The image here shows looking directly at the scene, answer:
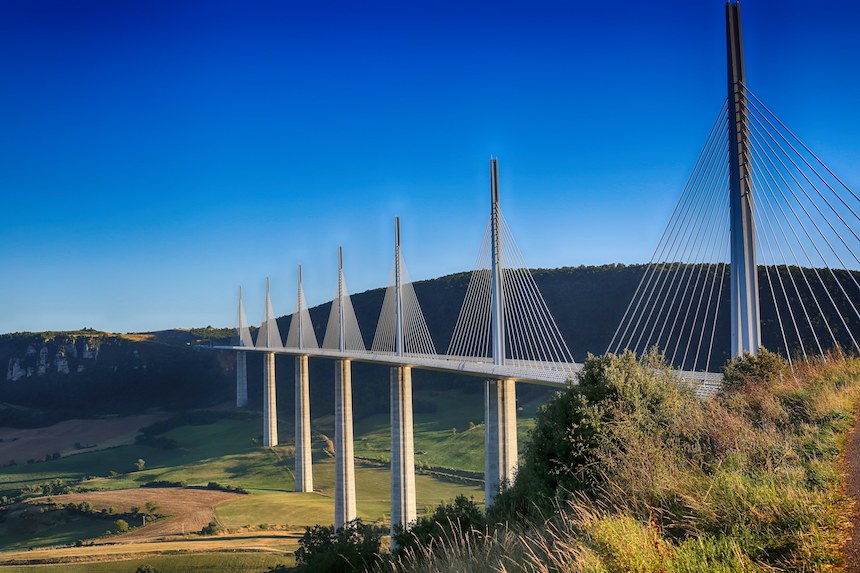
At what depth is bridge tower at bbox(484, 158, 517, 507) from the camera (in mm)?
26938

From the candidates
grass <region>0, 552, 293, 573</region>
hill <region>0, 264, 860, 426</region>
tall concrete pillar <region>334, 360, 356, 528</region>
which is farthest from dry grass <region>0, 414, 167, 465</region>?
grass <region>0, 552, 293, 573</region>

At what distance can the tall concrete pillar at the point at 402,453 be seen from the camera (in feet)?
114

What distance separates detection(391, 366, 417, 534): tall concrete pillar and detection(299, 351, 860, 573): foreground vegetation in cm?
2118

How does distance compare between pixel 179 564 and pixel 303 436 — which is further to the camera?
pixel 303 436

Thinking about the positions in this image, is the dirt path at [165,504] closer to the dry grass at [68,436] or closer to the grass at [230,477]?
the grass at [230,477]

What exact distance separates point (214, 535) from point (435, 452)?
27.7 metres

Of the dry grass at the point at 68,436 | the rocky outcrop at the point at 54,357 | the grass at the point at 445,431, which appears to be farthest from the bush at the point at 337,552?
the rocky outcrop at the point at 54,357

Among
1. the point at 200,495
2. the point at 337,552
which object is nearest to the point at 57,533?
the point at 200,495

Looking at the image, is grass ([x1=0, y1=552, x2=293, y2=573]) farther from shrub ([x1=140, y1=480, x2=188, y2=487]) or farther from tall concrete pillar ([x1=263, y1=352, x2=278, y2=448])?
tall concrete pillar ([x1=263, y1=352, x2=278, y2=448])

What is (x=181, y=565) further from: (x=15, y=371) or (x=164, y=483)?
(x=15, y=371)

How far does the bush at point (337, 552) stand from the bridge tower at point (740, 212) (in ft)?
32.7

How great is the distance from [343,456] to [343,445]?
891 mm

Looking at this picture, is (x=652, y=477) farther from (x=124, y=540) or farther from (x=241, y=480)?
(x=241, y=480)

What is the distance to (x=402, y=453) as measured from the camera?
118ft
